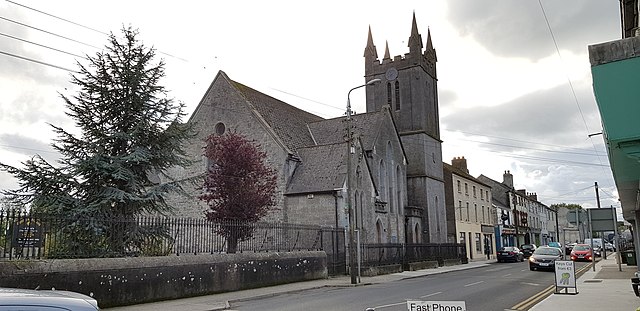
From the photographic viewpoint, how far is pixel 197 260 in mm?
17797

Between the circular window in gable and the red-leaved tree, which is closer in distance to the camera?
the red-leaved tree

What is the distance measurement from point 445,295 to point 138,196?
1202 centimetres

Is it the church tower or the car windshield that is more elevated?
the church tower

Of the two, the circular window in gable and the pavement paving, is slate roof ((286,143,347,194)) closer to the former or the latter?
the circular window in gable

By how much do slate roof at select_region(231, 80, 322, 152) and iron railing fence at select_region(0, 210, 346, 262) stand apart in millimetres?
13736

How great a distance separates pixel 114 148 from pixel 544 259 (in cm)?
2439

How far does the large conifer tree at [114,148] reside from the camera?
18.7 metres

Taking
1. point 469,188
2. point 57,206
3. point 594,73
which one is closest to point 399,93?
point 469,188

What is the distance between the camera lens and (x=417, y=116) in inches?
1962

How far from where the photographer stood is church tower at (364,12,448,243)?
4766 centimetres

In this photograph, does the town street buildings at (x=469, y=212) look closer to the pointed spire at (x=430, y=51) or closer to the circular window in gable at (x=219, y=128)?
the pointed spire at (x=430, y=51)

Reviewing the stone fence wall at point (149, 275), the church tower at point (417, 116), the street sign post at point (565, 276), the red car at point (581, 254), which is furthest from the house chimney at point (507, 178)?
the street sign post at point (565, 276)

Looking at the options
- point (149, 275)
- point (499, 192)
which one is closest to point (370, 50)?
point (499, 192)

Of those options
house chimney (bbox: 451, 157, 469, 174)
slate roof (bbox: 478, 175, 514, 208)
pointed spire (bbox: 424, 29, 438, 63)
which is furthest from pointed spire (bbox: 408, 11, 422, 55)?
slate roof (bbox: 478, 175, 514, 208)
